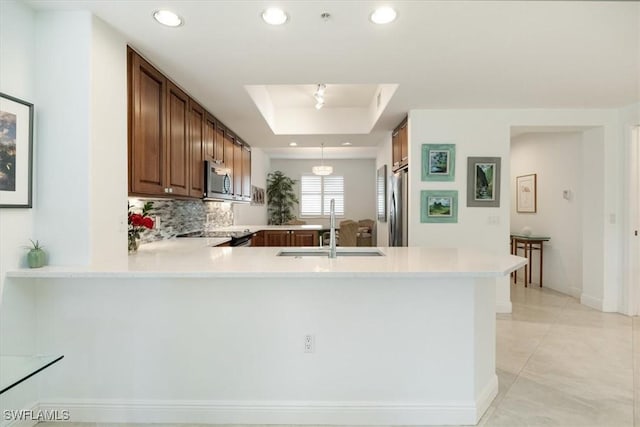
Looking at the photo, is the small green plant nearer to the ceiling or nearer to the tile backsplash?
the tile backsplash

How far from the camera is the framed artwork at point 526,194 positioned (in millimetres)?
5301

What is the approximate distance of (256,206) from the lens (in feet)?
23.0

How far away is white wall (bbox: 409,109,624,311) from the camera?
12.3ft

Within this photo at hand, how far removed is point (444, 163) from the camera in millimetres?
3754

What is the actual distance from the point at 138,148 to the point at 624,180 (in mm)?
4825

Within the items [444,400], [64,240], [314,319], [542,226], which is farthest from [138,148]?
[542,226]

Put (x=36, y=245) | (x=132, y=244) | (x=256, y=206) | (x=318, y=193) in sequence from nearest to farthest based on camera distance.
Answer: (x=36, y=245), (x=132, y=244), (x=256, y=206), (x=318, y=193)

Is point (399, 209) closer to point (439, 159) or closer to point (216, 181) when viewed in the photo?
point (439, 159)

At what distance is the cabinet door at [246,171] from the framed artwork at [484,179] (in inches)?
128

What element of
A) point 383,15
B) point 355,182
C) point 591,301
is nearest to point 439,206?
point 591,301

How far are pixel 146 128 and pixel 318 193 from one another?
21.3 feet

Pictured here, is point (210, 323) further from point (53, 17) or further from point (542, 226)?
point (542, 226)

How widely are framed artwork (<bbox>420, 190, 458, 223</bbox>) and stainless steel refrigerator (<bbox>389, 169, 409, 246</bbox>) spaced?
0.20 meters

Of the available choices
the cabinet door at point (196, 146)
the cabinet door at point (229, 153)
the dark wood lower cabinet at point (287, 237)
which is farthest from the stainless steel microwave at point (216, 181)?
the dark wood lower cabinet at point (287, 237)
